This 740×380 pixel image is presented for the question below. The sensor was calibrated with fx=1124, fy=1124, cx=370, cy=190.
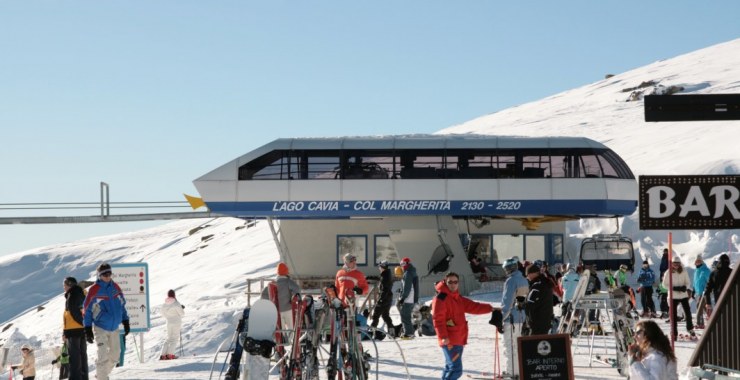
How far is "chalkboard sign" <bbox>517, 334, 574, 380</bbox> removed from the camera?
11898 millimetres

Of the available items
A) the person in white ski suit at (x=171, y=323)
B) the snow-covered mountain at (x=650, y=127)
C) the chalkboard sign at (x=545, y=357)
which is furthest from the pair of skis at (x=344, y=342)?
the snow-covered mountain at (x=650, y=127)

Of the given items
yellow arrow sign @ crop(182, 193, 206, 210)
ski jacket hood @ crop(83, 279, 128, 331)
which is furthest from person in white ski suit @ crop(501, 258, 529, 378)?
yellow arrow sign @ crop(182, 193, 206, 210)

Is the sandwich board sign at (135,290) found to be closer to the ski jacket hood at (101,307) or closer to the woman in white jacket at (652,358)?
the ski jacket hood at (101,307)

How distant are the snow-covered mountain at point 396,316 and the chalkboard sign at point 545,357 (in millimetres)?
3249

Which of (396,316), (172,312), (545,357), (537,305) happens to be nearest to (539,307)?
(537,305)

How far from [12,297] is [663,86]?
57154mm

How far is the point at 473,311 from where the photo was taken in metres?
13.4

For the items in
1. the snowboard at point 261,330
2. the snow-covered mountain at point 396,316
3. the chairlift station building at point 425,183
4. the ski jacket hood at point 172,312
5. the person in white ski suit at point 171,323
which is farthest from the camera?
the chairlift station building at point 425,183

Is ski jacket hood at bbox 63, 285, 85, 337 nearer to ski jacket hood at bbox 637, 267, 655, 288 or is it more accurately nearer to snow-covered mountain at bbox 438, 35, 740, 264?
ski jacket hood at bbox 637, 267, 655, 288

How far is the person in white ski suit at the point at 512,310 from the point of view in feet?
46.7

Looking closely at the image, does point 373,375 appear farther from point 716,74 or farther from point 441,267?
point 716,74

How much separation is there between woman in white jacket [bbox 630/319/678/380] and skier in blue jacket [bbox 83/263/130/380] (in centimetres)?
836

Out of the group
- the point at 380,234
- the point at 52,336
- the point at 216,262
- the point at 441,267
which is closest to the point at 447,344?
the point at 441,267

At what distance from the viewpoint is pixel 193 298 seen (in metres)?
45.7
